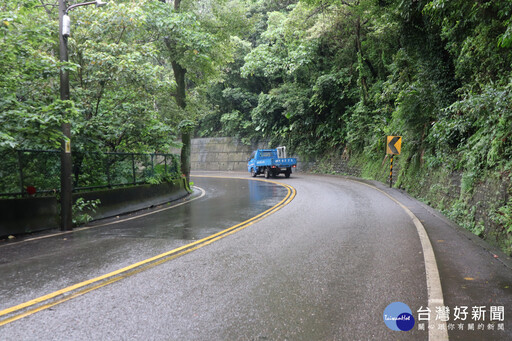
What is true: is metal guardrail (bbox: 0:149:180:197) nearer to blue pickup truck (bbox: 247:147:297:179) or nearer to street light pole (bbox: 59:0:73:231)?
street light pole (bbox: 59:0:73:231)

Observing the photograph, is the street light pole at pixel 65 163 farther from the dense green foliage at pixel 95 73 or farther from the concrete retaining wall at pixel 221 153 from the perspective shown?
the concrete retaining wall at pixel 221 153

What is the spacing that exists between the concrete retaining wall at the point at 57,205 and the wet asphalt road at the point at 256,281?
1080 millimetres

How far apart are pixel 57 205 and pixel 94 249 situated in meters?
3.56

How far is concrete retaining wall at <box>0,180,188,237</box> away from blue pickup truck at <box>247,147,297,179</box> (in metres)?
11.5

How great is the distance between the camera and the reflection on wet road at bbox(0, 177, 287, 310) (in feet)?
16.4

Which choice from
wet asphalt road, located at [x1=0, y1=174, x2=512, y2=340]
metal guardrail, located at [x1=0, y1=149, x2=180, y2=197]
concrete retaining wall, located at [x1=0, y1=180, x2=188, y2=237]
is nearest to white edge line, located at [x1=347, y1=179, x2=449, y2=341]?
wet asphalt road, located at [x1=0, y1=174, x2=512, y2=340]

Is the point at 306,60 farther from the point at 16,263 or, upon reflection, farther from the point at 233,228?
the point at 16,263

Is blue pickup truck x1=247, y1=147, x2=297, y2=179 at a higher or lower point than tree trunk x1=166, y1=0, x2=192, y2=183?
lower

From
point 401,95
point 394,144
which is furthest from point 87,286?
point 394,144

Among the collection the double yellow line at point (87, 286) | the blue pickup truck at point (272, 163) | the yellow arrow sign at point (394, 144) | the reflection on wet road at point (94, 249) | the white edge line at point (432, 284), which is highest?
the yellow arrow sign at point (394, 144)

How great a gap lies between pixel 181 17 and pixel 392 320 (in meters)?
14.8

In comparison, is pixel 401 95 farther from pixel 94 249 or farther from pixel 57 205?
pixel 57 205

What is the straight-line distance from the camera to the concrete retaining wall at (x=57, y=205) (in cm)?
827

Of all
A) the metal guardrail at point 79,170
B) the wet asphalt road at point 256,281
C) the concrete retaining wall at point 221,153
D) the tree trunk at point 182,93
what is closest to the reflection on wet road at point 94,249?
the wet asphalt road at point 256,281
